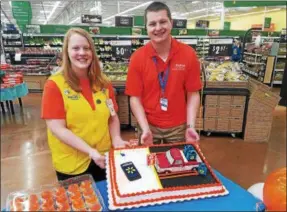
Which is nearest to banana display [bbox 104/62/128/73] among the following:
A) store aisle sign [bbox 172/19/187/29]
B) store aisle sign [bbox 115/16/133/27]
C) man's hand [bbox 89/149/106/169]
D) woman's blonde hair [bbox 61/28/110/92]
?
woman's blonde hair [bbox 61/28/110/92]

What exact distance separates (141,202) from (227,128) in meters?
3.53

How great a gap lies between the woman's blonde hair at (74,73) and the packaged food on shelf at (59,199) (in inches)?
21.4

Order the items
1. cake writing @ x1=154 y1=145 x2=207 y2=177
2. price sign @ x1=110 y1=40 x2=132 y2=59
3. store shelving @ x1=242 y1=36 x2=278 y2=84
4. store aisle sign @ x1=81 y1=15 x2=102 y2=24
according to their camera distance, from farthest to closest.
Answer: store aisle sign @ x1=81 y1=15 x2=102 y2=24, store shelving @ x1=242 y1=36 x2=278 y2=84, price sign @ x1=110 y1=40 x2=132 y2=59, cake writing @ x1=154 y1=145 x2=207 y2=177

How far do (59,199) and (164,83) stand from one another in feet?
3.41

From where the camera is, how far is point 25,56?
8.43 metres

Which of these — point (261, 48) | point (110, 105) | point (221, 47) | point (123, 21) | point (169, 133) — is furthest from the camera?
point (123, 21)

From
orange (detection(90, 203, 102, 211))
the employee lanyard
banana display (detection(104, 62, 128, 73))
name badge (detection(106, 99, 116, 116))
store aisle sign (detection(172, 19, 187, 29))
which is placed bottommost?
orange (detection(90, 203, 102, 211))

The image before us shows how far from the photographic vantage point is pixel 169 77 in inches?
66.5

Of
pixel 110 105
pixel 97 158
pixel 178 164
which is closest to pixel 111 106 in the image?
pixel 110 105

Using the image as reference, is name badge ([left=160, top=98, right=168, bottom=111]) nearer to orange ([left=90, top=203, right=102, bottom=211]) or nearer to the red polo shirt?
Answer: the red polo shirt

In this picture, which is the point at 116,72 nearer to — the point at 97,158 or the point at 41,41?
the point at 97,158

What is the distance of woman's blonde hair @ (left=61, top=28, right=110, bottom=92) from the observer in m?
1.32

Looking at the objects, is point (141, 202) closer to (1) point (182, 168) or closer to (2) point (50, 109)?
(1) point (182, 168)

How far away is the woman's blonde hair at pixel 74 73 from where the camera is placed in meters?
1.32
